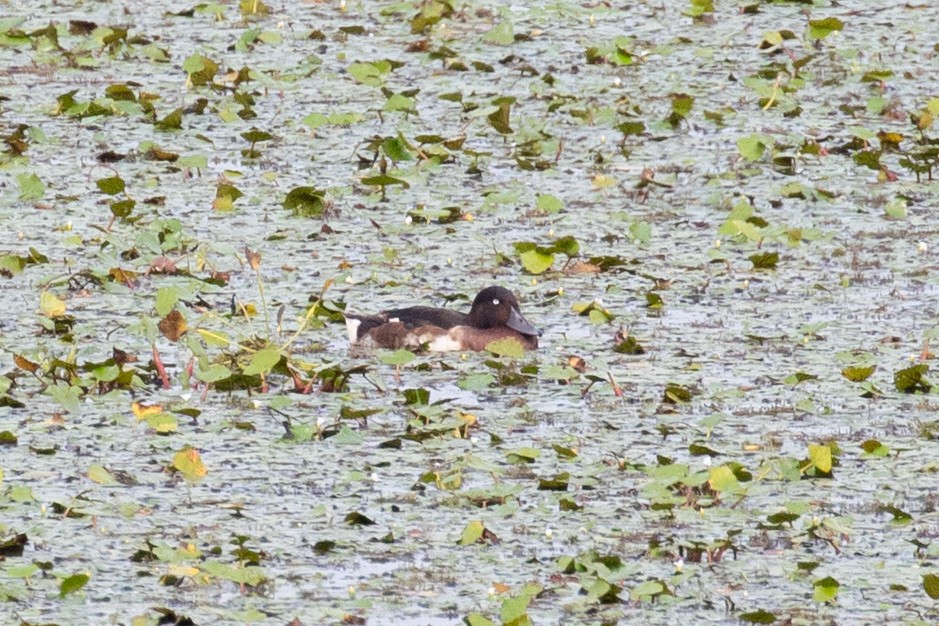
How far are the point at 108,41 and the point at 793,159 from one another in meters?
4.52

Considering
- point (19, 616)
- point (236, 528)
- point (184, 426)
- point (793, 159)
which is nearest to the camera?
point (19, 616)

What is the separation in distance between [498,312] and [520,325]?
10cm

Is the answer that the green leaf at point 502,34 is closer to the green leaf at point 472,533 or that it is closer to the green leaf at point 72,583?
the green leaf at point 472,533

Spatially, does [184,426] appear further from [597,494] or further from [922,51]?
[922,51]

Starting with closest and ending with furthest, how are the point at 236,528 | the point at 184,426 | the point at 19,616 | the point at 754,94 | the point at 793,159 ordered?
1. the point at 19,616
2. the point at 236,528
3. the point at 184,426
4. the point at 793,159
5. the point at 754,94

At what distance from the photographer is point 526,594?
215 inches

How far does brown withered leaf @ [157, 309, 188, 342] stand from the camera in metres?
7.75

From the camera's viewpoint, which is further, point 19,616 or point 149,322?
point 149,322

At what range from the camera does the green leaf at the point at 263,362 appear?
24.0ft

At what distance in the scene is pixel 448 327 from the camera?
26.9 ft

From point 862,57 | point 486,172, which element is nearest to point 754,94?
point 862,57

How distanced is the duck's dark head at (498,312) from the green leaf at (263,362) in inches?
42.6

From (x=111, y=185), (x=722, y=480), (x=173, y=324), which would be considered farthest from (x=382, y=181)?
(x=722, y=480)

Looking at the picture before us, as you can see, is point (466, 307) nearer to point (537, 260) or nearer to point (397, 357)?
point (537, 260)
